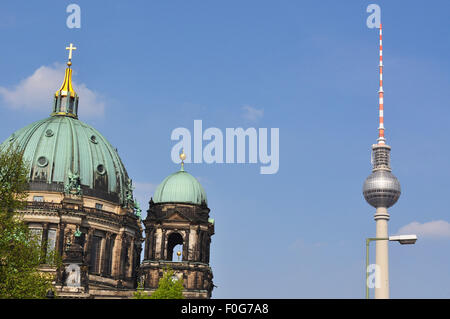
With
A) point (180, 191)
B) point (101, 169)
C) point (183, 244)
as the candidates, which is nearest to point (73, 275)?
point (183, 244)

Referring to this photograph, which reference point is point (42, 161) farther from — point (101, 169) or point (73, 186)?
point (101, 169)

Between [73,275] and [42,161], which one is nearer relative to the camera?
[73,275]

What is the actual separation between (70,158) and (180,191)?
1750 cm

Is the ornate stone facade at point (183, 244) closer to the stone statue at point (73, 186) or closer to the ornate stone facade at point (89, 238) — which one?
the ornate stone facade at point (89, 238)

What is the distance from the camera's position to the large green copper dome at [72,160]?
116 metres

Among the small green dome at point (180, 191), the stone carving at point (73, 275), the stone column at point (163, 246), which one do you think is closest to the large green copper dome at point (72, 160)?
the small green dome at point (180, 191)

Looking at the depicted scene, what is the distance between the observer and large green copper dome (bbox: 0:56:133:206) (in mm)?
116062

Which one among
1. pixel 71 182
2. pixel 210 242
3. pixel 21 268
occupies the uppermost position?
pixel 71 182

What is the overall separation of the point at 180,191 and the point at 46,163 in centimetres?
1983

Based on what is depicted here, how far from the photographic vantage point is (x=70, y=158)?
11819cm
